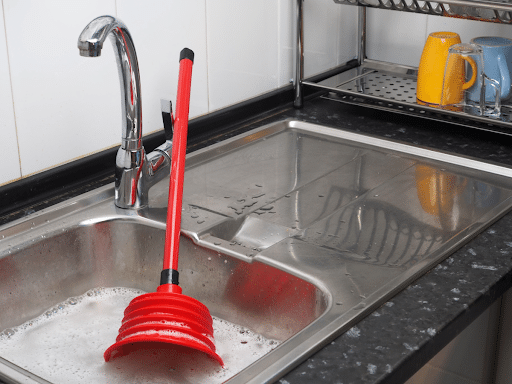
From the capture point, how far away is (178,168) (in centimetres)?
111

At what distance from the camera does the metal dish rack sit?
1339 mm

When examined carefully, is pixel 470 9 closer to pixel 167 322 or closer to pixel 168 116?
pixel 168 116

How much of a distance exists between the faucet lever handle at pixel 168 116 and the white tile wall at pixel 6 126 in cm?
24

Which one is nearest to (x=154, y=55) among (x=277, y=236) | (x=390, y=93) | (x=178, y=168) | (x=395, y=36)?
(x=178, y=168)

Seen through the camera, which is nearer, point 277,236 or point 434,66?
point 277,236

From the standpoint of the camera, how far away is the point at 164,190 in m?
1.29

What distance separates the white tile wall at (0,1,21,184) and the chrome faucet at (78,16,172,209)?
0.55ft

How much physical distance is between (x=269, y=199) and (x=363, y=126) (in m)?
0.38

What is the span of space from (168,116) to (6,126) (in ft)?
0.84

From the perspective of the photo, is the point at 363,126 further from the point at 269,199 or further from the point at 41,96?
the point at 41,96

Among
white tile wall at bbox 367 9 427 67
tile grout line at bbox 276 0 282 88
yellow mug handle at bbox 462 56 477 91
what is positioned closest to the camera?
yellow mug handle at bbox 462 56 477 91

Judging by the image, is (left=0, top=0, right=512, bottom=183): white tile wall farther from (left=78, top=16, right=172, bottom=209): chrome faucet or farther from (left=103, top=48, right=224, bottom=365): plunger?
(left=103, top=48, right=224, bottom=365): plunger

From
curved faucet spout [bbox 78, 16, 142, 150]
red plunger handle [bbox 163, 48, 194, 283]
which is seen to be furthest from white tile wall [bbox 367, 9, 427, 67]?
curved faucet spout [bbox 78, 16, 142, 150]

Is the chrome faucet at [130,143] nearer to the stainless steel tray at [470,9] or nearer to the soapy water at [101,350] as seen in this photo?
the soapy water at [101,350]
